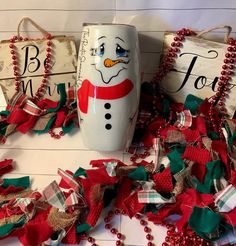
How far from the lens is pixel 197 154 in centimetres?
49

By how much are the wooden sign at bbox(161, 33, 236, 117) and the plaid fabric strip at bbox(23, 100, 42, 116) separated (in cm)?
22

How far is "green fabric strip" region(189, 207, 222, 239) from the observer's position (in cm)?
41

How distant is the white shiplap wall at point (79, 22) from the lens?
1.78 ft

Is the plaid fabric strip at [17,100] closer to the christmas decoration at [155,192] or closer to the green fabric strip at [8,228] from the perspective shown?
the christmas decoration at [155,192]

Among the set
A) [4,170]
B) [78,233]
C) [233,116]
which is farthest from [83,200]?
[233,116]

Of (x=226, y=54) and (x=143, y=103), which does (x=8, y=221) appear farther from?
(x=226, y=54)

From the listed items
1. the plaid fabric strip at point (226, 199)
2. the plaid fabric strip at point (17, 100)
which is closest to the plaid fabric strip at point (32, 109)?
the plaid fabric strip at point (17, 100)

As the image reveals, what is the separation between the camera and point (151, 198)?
44 centimetres

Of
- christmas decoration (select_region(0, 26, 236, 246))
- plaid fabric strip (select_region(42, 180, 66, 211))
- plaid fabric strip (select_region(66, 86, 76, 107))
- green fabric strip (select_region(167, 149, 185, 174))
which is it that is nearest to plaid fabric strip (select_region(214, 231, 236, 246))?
christmas decoration (select_region(0, 26, 236, 246))

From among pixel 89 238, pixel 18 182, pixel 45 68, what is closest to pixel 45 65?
pixel 45 68

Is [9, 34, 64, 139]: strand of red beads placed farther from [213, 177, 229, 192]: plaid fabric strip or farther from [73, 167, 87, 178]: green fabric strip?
[213, 177, 229, 192]: plaid fabric strip

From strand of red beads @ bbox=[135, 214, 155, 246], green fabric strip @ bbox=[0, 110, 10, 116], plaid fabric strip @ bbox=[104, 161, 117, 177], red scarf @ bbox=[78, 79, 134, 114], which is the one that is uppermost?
red scarf @ bbox=[78, 79, 134, 114]

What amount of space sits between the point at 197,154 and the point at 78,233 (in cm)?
20

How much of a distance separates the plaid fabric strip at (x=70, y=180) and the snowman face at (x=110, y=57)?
144 millimetres
